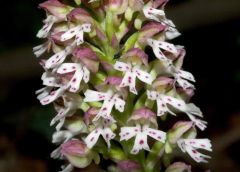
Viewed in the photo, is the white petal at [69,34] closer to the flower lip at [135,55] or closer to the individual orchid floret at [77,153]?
the flower lip at [135,55]

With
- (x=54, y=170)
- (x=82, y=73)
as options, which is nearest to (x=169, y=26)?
(x=82, y=73)

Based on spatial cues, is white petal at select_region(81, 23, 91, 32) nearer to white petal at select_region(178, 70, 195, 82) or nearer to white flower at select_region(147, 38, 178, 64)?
white flower at select_region(147, 38, 178, 64)

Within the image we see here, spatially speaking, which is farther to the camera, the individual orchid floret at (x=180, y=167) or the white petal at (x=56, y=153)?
the white petal at (x=56, y=153)

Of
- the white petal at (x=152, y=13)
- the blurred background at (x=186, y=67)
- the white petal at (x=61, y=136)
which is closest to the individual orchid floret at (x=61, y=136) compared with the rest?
the white petal at (x=61, y=136)
